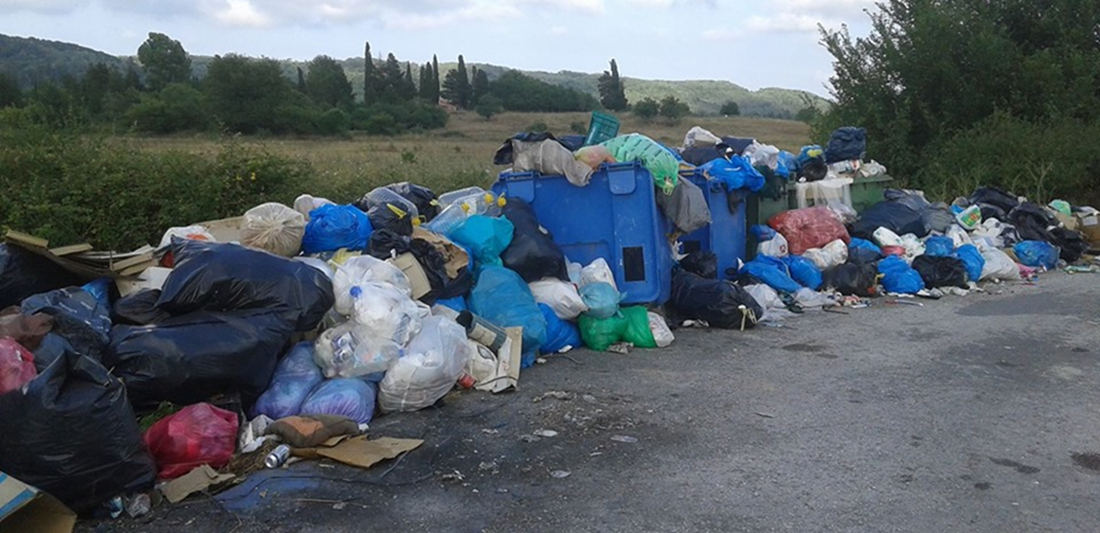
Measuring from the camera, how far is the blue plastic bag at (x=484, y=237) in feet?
19.2

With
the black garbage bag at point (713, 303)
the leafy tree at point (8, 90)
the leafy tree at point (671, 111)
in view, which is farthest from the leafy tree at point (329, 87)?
the black garbage bag at point (713, 303)

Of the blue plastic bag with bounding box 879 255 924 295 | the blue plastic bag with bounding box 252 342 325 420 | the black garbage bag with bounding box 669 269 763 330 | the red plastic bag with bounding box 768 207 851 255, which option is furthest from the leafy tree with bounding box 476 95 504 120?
the blue plastic bag with bounding box 252 342 325 420

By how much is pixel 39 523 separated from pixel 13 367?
1.81 feet

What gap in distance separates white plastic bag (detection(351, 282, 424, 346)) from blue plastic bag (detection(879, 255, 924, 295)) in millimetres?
5103

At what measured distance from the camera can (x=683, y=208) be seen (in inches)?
257

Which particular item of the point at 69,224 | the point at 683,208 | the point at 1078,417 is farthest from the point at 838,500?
the point at 69,224

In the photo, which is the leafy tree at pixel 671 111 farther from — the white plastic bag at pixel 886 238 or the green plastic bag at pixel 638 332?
the green plastic bag at pixel 638 332

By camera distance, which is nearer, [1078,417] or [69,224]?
[1078,417]

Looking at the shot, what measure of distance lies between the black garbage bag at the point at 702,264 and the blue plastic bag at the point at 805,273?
0.93 metres

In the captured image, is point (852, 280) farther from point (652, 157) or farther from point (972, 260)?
point (652, 157)

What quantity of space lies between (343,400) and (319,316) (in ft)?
1.61

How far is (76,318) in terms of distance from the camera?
371 cm

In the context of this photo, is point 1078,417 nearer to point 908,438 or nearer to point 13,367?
point 908,438

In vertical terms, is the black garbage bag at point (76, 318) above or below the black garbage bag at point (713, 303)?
above
